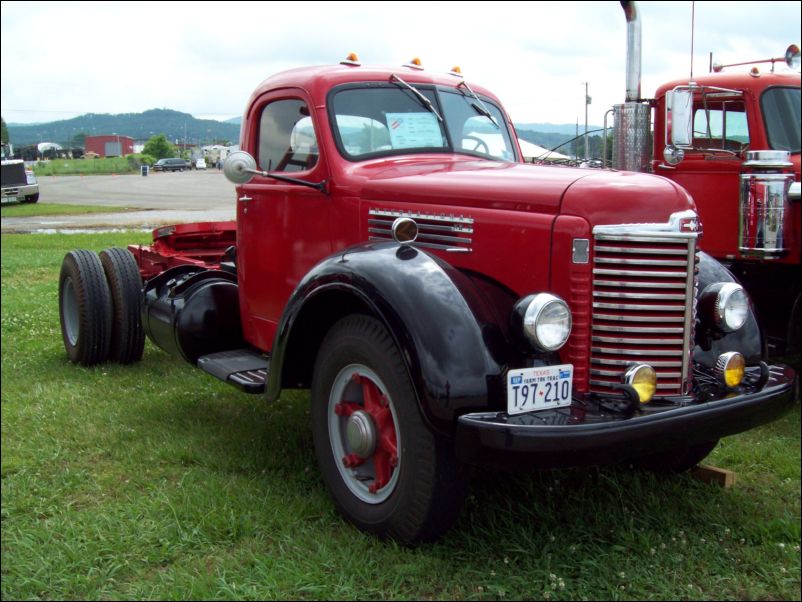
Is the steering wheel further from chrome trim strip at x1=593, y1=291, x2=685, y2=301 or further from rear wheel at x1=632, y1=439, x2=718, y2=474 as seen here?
rear wheel at x1=632, y1=439, x2=718, y2=474

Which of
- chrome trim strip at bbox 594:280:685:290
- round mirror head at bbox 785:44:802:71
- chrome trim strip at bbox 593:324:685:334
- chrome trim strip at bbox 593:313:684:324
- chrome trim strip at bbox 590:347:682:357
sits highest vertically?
round mirror head at bbox 785:44:802:71

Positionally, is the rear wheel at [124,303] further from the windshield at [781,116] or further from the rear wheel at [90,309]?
the windshield at [781,116]

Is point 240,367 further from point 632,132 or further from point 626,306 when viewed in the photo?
point 632,132

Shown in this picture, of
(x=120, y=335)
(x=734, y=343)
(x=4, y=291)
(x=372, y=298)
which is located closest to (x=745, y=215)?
(x=734, y=343)

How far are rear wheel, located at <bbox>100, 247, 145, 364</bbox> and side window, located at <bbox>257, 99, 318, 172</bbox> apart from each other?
1.75m

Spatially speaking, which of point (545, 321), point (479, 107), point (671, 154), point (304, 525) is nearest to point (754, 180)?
point (671, 154)

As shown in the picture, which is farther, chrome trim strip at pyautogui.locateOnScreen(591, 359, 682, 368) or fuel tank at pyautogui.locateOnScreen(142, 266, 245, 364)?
fuel tank at pyautogui.locateOnScreen(142, 266, 245, 364)

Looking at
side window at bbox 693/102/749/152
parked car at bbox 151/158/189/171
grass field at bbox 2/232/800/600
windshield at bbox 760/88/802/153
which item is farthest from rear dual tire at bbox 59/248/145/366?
windshield at bbox 760/88/802/153

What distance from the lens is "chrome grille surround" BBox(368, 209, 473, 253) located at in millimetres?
3516

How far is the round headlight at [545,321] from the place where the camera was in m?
2.97

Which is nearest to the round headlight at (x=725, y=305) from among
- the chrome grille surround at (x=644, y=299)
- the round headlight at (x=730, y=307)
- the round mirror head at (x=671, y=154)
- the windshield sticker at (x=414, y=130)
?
the round headlight at (x=730, y=307)

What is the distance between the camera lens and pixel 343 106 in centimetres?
423

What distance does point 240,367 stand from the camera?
439 centimetres

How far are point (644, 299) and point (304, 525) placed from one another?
1.63m
